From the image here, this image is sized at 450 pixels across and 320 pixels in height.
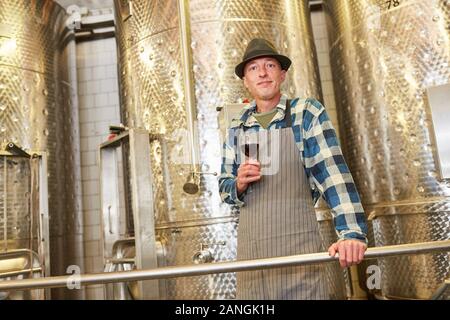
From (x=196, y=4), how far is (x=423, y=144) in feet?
6.43

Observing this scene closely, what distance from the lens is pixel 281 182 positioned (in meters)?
1.73

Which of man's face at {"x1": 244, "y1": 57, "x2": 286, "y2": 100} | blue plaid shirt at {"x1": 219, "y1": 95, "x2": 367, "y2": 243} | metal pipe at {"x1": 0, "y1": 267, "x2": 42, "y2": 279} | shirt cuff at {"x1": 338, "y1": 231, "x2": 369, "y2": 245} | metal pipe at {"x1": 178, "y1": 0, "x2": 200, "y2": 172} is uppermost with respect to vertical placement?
metal pipe at {"x1": 178, "y1": 0, "x2": 200, "y2": 172}

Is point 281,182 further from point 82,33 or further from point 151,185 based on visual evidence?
point 82,33

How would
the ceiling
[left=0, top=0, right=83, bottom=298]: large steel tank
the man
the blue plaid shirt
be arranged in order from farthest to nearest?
the ceiling < [left=0, top=0, right=83, bottom=298]: large steel tank < the man < the blue plaid shirt

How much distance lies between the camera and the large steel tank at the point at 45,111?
137 inches

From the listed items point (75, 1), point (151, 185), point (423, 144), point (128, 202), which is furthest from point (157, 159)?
point (75, 1)

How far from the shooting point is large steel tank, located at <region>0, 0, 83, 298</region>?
3.49m

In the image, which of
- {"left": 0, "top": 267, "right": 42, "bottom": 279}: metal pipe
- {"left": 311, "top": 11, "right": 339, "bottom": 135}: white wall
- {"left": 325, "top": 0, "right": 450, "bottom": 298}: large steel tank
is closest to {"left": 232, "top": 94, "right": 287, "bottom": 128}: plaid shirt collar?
{"left": 325, "top": 0, "right": 450, "bottom": 298}: large steel tank

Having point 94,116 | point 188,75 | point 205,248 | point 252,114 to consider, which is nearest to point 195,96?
point 188,75

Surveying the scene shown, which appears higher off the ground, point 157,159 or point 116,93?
point 116,93

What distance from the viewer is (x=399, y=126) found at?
123 inches

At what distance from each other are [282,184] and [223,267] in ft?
1.50

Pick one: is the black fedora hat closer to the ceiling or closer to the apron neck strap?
the apron neck strap

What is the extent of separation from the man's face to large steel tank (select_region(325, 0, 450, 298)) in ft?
5.38
